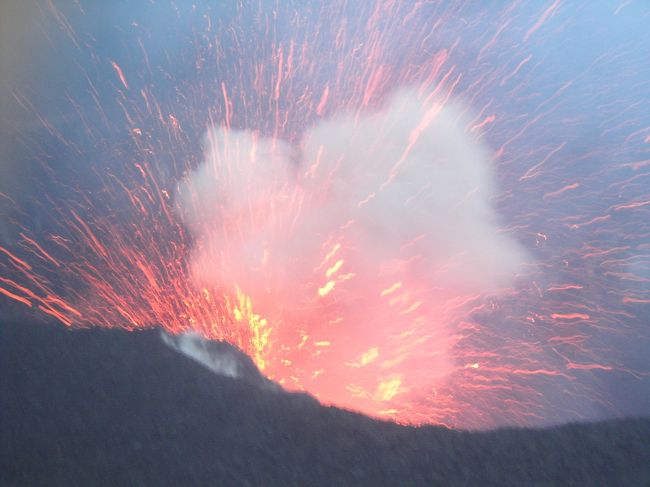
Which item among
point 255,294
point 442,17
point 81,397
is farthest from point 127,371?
point 442,17

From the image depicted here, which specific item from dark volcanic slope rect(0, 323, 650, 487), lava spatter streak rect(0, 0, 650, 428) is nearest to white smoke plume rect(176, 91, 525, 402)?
lava spatter streak rect(0, 0, 650, 428)

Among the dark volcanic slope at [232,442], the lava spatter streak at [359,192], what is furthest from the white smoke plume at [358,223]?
the dark volcanic slope at [232,442]

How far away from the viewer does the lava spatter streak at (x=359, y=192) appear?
5.30 ft

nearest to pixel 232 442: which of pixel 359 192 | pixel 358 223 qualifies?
pixel 358 223

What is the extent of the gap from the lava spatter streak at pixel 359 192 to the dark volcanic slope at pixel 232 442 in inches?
4.0

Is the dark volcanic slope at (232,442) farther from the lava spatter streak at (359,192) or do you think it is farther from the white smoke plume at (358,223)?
the white smoke plume at (358,223)

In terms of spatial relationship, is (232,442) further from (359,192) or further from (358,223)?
(359,192)

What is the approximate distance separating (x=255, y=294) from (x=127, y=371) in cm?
46

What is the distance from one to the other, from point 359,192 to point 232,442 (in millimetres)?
883

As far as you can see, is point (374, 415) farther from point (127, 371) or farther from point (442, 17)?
point (442, 17)

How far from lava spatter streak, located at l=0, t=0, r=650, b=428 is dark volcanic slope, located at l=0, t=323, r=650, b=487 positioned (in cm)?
10

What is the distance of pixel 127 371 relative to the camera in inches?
63.1

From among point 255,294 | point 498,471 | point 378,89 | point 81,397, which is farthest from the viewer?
point 378,89

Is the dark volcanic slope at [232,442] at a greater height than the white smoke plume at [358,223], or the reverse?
the white smoke plume at [358,223]
